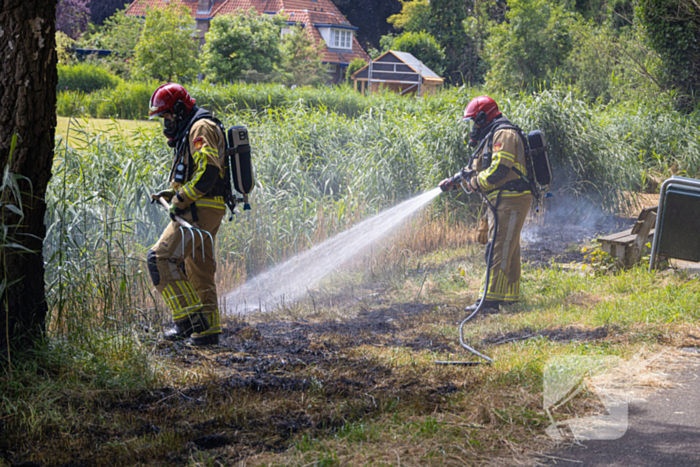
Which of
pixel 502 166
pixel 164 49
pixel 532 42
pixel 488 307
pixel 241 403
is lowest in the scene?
pixel 488 307

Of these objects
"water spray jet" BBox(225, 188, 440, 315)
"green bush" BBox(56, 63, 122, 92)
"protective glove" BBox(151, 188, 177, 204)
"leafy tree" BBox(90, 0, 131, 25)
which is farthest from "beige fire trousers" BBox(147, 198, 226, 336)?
"leafy tree" BBox(90, 0, 131, 25)

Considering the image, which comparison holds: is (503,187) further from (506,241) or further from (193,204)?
(193,204)

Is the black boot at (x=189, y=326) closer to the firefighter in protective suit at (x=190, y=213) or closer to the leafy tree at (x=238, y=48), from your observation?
the firefighter in protective suit at (x=190, y=213)

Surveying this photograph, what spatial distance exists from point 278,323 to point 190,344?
119cm

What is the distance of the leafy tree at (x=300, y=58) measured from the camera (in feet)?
117

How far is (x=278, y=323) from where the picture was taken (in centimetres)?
554

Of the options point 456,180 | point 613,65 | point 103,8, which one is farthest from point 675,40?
point 103,8

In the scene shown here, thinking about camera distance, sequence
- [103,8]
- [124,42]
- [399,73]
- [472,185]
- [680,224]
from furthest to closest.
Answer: [103,8] → [399,73] → [124,42] → [472,185] → [680,224]

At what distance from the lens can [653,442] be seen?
3.10 meters

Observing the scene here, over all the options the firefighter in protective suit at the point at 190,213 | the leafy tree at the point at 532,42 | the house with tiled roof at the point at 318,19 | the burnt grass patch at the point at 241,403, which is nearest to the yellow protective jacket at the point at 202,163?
the firefighter in protective suit at the point at 190,213

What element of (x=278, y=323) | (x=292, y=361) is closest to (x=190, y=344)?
(x=292, y=361)

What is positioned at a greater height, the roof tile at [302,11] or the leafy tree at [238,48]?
the roof tile at [302,11]

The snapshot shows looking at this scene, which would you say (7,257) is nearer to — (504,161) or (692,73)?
(504,161)

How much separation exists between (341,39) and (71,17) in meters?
19.1
